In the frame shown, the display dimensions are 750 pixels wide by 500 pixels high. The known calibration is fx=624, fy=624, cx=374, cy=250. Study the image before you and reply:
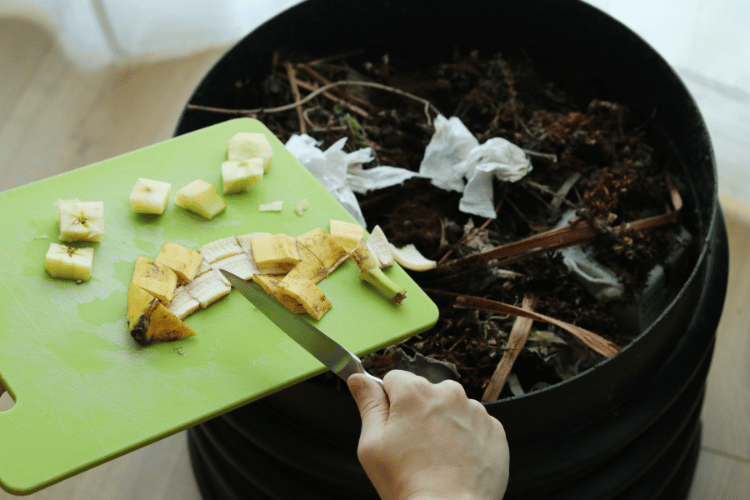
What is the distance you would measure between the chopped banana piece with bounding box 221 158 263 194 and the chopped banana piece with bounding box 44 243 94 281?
0.26m

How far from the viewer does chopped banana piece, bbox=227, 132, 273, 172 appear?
3.90 ft

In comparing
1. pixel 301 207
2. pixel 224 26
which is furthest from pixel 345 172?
pixel 224 26

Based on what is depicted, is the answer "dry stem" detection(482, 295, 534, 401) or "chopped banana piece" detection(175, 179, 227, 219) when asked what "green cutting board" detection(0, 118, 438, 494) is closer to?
"chopped banana piece" detection(175, 179, 227, 219)

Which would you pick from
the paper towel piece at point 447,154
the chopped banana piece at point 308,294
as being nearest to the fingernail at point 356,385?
the chopped banana piece at point 308,294

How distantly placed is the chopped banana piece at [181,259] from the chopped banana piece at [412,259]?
1.17 feet

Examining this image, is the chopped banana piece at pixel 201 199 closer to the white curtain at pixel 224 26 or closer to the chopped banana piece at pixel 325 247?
the chopped banana piece at pixel 325 247

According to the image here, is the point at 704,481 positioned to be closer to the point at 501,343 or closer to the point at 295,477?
the point at 501,343

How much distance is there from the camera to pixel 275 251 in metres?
1.02

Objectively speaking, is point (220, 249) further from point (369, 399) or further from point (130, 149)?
point (130, 149)

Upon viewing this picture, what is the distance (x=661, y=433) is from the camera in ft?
4.01

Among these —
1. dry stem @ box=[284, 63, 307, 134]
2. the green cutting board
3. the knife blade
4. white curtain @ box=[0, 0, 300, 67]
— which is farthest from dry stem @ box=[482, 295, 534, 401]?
white curtain @ box=[0, 0, 300, 67]

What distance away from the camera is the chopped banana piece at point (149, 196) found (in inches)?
42.1

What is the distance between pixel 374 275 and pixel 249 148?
0.37 meters

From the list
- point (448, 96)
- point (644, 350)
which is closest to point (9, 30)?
point (448, 96)
